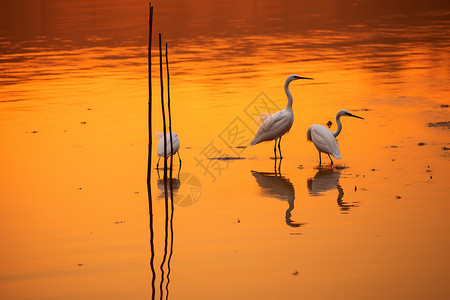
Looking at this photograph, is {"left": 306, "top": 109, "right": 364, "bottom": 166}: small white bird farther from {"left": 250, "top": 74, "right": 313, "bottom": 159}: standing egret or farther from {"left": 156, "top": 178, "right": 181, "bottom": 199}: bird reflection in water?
{"left": 156, "top": 178, "right": 181, "bottom": 199}: bird reflection in water

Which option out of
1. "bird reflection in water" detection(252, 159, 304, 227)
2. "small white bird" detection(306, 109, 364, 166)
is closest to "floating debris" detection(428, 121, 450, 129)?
"small white bird" detection(306, 109, 364, 166)

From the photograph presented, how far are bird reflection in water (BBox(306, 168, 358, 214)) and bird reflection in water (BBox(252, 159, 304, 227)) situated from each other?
274mm

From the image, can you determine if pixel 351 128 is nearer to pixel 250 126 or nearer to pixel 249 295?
pixel 250 126

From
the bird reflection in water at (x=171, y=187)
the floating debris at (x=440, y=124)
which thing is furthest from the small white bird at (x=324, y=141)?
the floating debris at (x=440, y=124)

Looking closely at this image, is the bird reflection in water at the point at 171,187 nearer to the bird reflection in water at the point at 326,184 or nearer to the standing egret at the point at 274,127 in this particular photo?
the bird reflection in water at the point at 326,184

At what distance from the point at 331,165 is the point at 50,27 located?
88.4 ft

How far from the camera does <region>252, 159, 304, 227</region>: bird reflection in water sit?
10094 millimetres

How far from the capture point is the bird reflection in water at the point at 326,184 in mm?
9641

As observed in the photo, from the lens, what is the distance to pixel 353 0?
166 feet

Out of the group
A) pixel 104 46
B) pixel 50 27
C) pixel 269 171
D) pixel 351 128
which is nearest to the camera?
pixel 269 171

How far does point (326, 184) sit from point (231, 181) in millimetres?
1268

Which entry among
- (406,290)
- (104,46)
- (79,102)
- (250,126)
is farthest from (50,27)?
(406,290)

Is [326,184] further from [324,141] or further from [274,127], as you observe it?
[274,127]

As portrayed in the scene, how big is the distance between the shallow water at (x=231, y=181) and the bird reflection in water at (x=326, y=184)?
3cm
